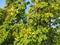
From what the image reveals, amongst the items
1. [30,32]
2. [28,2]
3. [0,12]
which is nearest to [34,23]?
[30,32]

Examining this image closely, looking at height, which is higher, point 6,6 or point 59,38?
→ point 6,6

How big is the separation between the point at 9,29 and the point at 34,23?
2.33 m

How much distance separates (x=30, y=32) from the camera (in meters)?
17.3

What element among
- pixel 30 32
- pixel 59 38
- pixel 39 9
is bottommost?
pixel 59 38

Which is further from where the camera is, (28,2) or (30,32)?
(28,2)

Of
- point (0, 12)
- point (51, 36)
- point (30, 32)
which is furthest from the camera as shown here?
point (0, 12)

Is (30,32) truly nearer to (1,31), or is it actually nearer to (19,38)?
(19,38)

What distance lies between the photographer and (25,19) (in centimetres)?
→ 1870

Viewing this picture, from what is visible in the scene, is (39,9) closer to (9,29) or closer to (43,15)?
(43,15)

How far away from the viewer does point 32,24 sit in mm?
17906

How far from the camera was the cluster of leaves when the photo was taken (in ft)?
57.0

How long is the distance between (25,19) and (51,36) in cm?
231

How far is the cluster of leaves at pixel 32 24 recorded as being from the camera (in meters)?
17.4

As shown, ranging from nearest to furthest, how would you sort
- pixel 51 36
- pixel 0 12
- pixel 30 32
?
1. pixel 30 32
2. pixel 51 36
3. pixel 0 12
